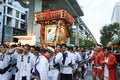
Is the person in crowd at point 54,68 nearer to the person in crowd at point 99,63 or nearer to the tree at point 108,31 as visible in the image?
the person in crowd at point 99,63

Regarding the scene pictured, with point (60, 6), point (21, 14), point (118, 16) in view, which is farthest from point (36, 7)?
point (118, 16)

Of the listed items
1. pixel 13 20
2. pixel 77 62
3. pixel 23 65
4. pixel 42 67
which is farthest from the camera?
pixel 13 20

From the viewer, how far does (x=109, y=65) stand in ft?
32.0

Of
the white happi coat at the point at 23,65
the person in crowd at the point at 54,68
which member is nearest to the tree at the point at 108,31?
the person in crowd at the point at 54,68

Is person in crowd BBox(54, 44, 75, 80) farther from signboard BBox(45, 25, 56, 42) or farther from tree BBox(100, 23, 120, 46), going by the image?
tree BBox(100, 23, 120, 46)

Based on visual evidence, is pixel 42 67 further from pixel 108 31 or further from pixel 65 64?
pixel 108 31

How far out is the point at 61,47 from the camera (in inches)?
369

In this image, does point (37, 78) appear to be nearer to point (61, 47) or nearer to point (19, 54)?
point (19, 54)

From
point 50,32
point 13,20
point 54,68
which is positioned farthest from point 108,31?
point 54,68

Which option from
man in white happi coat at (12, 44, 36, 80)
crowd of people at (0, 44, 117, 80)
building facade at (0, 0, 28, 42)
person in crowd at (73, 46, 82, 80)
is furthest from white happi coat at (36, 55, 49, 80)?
building facade at (0, 0, 28, 42)

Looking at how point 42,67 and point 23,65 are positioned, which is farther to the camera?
point 23,65

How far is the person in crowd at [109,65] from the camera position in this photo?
32.0ft

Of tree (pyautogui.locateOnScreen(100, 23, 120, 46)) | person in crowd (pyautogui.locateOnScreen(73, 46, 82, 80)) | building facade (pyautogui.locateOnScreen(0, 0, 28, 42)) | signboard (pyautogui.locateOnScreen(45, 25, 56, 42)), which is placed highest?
building facade (pyautogui.locateOnScreen(0, 0, 28, 42))

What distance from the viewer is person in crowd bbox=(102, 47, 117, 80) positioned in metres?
9.76
